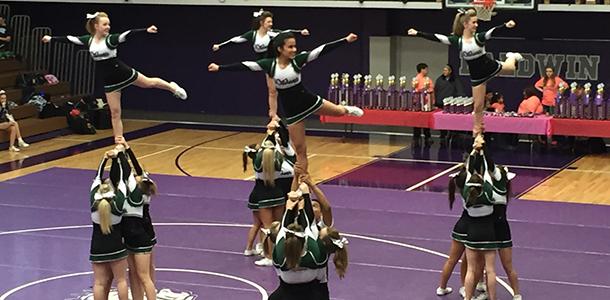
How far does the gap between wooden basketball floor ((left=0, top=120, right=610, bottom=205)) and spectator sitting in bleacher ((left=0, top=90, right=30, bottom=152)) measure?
277 mm

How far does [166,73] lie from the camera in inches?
1114

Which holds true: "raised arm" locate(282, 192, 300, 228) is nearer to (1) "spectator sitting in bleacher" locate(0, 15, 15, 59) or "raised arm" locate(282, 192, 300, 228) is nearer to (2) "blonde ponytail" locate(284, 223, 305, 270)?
(2) "blonde ponytail" locate(284, 223, 305, 270)

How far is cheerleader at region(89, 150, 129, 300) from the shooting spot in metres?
10.8

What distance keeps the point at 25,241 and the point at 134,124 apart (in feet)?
40.4

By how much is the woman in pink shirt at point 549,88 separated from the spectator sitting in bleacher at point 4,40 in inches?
480

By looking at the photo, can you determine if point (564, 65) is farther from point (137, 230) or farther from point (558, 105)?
point (137, 230)

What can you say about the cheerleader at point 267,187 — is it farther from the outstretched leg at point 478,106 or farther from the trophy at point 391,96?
the trophy at point 391,96

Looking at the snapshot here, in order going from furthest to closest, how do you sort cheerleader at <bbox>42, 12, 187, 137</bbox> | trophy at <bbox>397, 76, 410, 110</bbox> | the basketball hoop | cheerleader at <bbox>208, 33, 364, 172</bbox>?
trophy at <bbox>397, 76, 410, 110</bbox>
the basketball hoop
cheerleader at <bbox>42, 12, 187, 137</bbox>
cheerleader at <bbox>208, 33, 364, 172</bbox>

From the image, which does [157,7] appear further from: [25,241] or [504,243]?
[504,243]

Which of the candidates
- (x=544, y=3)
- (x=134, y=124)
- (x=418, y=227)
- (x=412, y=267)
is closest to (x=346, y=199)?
(x=418, y=227)

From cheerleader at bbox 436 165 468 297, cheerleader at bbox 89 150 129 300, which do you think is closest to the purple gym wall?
cheerleader at bbox 436 165 468 297

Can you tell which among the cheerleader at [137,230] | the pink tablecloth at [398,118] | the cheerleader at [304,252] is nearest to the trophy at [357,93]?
the pink tablecloth at [398,118]

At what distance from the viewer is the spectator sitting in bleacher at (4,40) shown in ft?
85.9

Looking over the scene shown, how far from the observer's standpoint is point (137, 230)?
36.7 ft
